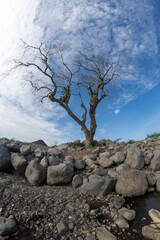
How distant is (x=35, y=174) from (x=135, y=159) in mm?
4325

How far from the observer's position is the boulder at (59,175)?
5.80 m

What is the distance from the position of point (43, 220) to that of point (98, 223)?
128cm

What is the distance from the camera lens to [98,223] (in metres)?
3.73

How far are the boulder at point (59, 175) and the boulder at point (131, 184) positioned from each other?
5.80 ft

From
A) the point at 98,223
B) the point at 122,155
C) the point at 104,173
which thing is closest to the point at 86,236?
the point at 98,223

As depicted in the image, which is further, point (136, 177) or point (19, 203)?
point (136, 177)

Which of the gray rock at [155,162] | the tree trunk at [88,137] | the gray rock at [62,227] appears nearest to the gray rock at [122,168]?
the gray rock at [155,162]

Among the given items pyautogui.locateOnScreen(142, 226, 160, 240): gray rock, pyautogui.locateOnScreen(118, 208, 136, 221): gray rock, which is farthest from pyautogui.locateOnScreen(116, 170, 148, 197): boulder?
pyautogui.locateOnScreen(142, 226, 160, 240): gray rock

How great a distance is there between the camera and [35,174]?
228 inches

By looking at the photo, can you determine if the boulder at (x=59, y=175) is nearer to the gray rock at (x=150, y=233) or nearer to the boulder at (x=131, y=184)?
the boulder at (x=131, y=184)

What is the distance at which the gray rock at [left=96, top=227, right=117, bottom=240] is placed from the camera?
325cm

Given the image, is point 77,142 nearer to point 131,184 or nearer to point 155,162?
point 155,162

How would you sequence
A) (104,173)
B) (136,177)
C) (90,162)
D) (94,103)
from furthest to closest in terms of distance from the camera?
(94,103)
(90,162)
(104,173)
(136,177)

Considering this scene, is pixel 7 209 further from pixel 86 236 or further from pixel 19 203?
pixel 86 236
